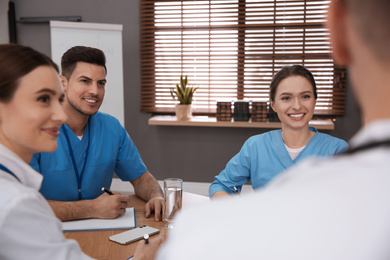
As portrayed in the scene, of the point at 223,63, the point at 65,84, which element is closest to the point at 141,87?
the point at 223,63

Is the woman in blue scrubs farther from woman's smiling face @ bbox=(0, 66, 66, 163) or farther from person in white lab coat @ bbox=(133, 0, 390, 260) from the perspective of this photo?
person in white lab coat @ bbox=(133, 0, 390, 260)

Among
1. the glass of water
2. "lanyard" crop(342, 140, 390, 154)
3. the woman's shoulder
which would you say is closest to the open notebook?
the glass of water

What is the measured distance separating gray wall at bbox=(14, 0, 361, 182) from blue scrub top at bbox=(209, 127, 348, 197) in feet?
6.21

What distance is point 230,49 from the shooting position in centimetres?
378

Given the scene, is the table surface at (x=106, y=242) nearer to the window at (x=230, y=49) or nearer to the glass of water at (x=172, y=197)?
the glass of water at (x=172, y=197)

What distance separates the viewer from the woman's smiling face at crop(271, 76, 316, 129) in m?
1.92

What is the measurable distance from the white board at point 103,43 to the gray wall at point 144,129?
0.45 metres

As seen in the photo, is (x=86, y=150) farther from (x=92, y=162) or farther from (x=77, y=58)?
(x=77, y=58)

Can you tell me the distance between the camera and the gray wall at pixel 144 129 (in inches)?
153

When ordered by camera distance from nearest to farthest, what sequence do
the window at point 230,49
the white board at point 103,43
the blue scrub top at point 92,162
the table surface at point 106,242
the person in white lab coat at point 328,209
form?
the person in white lab coat at point 328,209 < the table surface at point 106,242 < the blue scrub top at point 92,162 < the white board at point 103,43 < the window at point 230,49

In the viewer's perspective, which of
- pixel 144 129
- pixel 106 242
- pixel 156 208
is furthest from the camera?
pixel 144 129

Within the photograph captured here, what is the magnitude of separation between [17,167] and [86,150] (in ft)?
3.17

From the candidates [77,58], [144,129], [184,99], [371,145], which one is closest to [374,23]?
[371,145]

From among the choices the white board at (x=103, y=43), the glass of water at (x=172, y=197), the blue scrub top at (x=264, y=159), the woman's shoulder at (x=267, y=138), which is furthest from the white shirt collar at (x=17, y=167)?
the white board at (x=103, y=43)
